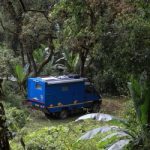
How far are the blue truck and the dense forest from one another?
78 cm

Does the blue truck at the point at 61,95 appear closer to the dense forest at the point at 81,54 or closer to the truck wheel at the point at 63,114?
the truck wheel at the point at 63,114

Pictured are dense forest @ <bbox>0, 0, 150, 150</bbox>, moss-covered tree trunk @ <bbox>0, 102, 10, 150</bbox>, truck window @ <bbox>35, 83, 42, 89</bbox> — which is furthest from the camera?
truck window @ <bbox>35, 83, 42, 89</bbox>

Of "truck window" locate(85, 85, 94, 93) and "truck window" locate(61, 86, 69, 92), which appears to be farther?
"truck window" locate(85, 85, 94, 93)

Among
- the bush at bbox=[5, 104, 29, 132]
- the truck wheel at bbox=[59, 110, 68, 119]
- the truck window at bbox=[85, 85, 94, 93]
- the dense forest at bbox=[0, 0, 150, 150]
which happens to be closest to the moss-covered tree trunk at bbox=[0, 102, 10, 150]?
the dense forest at bbox=[0, 0, 150, 150]

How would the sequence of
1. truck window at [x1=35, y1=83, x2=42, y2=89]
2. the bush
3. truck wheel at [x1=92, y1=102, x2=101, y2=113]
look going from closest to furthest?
the bush < truck window at [x1=35, y1=83, x2=42, y2=89] < truck wheel at [x1=92, y1=102, x2=101, y2=113]

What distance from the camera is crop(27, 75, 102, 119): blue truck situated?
47.3 feet

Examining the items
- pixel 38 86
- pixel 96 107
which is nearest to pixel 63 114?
pixel 38 86

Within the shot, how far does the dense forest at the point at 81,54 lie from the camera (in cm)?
571

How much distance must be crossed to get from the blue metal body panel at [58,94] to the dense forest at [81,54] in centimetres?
76

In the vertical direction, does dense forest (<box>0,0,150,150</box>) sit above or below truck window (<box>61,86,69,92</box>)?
above

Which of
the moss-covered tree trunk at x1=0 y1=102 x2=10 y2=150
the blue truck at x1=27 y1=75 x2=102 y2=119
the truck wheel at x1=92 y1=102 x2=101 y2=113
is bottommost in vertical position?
the truck wheel at x1=92 y1=102 x2=101 y2=113

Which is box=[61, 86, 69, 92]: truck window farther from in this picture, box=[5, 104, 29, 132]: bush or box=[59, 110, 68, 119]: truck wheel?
box=[5, 104, 29, 132]: bush

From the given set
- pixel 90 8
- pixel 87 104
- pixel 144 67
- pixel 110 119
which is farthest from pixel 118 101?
pixel 110 119

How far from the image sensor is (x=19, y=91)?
17.9 metres
